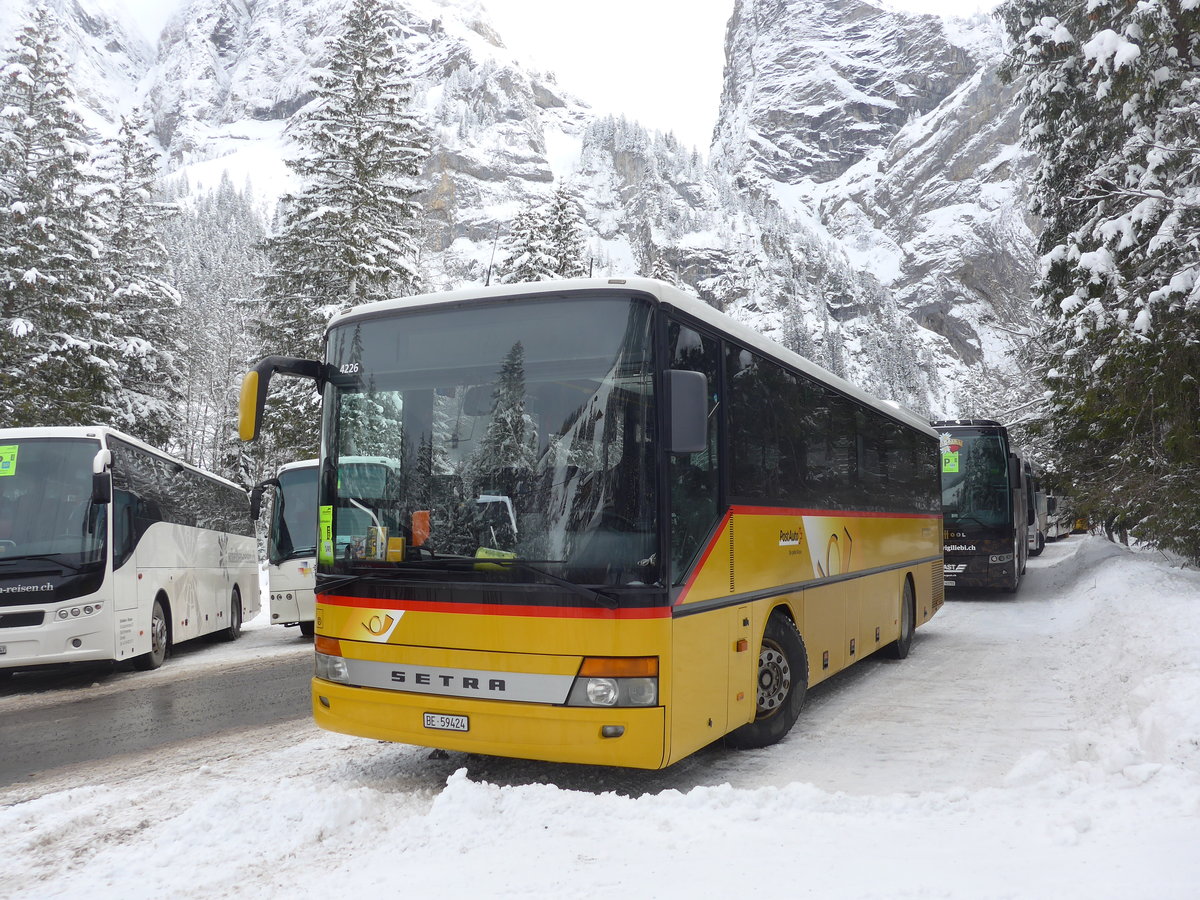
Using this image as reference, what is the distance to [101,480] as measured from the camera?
10.9 meters

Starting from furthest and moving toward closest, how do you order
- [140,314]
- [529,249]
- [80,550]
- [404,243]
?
[529,249], [140,314], [404,243], [80,550]

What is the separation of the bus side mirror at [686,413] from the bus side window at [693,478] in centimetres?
21

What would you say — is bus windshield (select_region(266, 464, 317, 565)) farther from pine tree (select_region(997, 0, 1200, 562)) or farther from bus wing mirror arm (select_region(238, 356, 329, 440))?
pine tree (select_region(997, 0, 1200, 562))

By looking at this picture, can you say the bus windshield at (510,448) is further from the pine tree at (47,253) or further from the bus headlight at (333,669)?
the pine tree at (47,253)

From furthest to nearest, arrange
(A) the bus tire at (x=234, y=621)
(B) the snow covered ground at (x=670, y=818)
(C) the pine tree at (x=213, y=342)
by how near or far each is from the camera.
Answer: (C) the pine tree at (x=213, y=342) → (A) the bus tire at (x=234, y=621) → (B) the snow covered ground at (x=670, y=818)

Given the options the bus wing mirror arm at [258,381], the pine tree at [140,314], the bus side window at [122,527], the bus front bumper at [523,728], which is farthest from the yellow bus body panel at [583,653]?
the pine tree at [140,314]

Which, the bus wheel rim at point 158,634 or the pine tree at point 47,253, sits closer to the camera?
the bus wheel rim at point 158,634

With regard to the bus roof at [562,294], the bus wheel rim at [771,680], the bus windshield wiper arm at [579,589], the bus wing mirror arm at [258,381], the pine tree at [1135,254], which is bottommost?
the bus wheel rim at [771,680]

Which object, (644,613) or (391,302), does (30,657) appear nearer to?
(391,302)

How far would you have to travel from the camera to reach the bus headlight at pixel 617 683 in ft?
17.3

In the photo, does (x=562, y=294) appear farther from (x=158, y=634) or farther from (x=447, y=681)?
(x=158, y=634)

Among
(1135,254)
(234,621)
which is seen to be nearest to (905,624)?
(1135,254)

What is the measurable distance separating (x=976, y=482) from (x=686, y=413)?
16.0 meters

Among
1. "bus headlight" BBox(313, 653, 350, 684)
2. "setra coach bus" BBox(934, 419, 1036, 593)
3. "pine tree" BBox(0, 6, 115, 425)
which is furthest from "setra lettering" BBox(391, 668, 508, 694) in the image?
"pine tree" BBox(0, 6, 115, 425)
